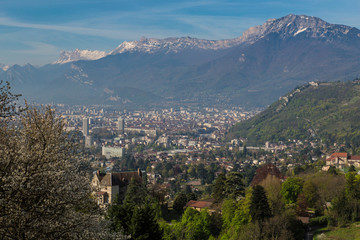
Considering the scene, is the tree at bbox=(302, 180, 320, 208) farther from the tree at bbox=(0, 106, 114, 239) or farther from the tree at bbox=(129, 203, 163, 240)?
the tree at bbox=(0, 106, 114, 239)

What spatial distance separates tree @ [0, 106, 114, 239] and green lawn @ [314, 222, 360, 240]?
55.5ft

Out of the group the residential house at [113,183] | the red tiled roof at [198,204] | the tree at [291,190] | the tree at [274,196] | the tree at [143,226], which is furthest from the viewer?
the tree at [291,190]

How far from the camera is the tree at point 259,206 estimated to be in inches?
899

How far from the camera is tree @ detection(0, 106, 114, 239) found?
829 cm

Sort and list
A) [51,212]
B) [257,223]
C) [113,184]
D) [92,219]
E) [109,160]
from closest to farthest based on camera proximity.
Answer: [51,212], [92,219], [257,223], [113,184], [109,160]

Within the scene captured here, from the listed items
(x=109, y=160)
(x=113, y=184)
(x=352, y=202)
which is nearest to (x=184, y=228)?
(x=113, y=184)

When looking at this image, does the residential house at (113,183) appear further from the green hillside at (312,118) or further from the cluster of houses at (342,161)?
the green hillside at (312,118)

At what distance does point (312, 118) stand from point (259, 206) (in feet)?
274

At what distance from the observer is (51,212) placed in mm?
8891

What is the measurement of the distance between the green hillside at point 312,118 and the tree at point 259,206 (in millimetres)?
54355

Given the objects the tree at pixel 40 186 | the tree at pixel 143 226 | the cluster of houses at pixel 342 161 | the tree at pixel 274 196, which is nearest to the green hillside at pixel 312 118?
the cluster of houses at pixel 342 161

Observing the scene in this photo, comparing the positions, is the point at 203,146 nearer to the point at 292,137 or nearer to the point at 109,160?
the point at 292,137

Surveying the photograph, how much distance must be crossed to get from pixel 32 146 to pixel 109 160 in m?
72.1

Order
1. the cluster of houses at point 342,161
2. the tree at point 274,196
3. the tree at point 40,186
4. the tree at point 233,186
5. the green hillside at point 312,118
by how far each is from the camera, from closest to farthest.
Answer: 1. the tree at point 40,186
2. the tree at point 274,196
3. the tree at point 233,186
4. the cluster of houses at point 342,161
5. the green hillside at point 312,118
